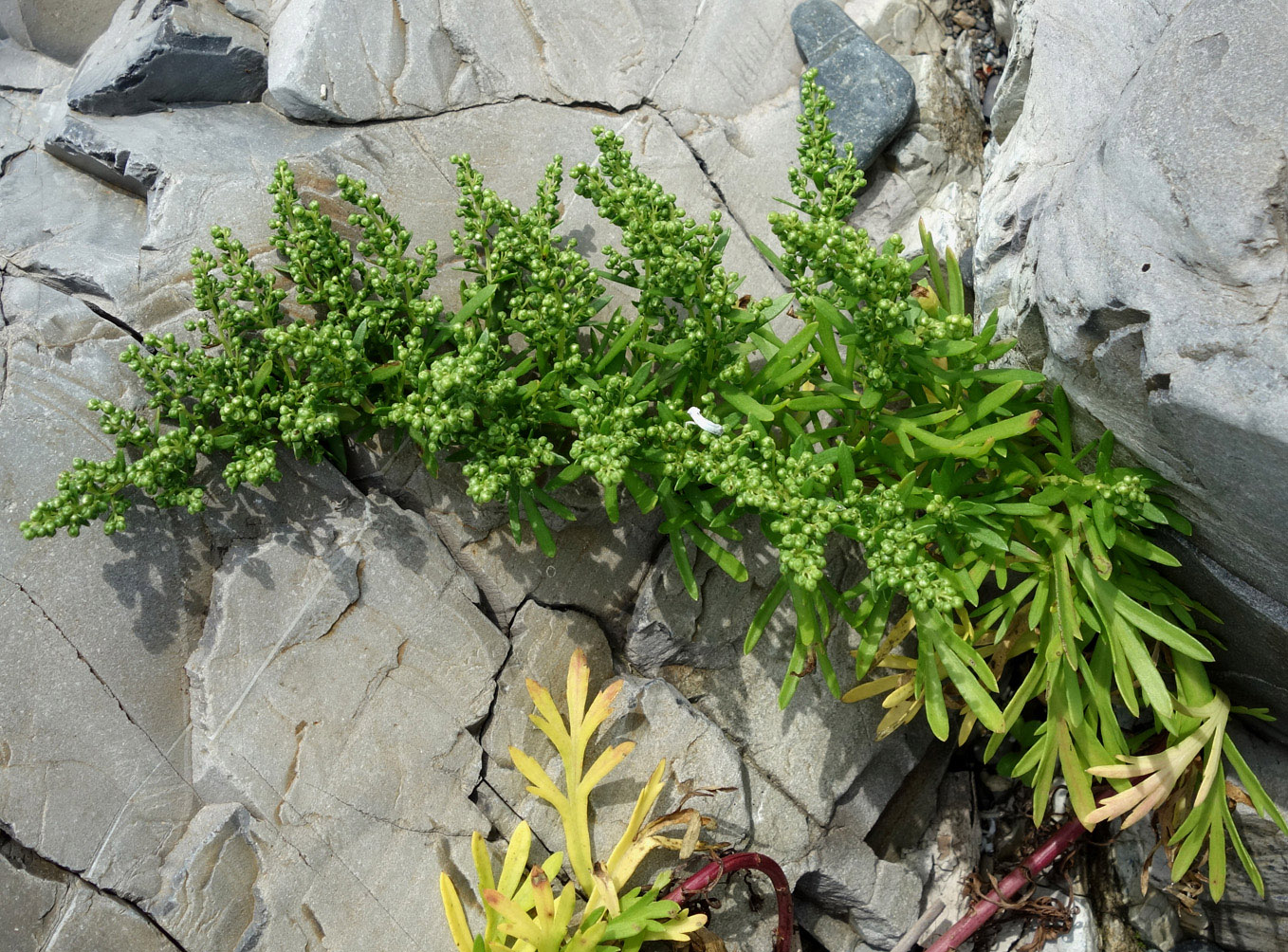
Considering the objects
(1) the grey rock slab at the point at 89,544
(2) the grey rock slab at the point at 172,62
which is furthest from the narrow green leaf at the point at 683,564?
(2) the grey rock slab at the point at 172,62

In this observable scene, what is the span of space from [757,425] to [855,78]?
2021mm

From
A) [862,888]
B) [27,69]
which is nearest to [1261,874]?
[862,888]

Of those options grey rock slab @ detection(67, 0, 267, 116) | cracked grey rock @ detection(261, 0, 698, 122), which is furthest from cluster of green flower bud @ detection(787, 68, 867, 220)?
grey rock slab @ detection(67, 0, 267, 116)

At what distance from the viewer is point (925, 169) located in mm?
4203

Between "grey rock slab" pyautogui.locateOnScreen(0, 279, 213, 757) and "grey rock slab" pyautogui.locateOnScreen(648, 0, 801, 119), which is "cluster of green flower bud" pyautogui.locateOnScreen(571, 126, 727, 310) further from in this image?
"grey rock slab" pyautogui.locateOnScreen(0, 279, 213, 757)

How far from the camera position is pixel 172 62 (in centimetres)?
346

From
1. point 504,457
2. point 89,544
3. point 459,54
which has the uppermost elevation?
point 459,54

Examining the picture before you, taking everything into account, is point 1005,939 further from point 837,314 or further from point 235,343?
point 235,343

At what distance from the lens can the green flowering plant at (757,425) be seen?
112 inches

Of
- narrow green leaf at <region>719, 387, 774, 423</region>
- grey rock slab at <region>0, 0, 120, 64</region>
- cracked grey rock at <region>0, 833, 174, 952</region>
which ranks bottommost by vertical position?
cracked grey rock at <region>0, 833, 174, 952</region>

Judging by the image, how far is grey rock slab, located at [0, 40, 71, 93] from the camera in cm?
370

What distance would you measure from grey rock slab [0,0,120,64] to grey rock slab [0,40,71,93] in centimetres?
4

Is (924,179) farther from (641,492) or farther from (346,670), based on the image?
(346,670)

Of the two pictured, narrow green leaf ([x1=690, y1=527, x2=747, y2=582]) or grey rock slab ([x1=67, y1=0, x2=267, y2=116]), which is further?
grey rock slab ([x1=67, y1=0, x2=267, y2=116])
